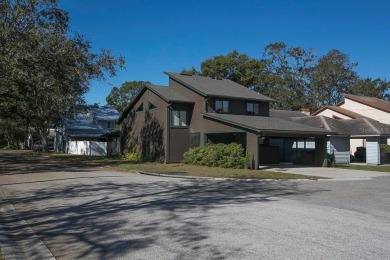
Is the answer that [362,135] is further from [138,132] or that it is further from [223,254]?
[223,254]

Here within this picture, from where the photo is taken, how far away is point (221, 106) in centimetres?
3188

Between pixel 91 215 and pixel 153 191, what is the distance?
473cm

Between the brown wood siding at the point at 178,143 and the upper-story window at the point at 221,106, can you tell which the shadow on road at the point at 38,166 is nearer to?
the brown wood siding at the point at 178,143

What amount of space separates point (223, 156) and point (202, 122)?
5.11m

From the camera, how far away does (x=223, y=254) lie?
6277mm

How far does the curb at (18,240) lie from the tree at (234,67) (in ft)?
176

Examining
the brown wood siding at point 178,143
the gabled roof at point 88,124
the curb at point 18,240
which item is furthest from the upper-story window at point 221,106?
the gabled roof at point 88,124

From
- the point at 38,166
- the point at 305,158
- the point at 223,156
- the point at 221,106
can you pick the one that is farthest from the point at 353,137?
the point at 38,166

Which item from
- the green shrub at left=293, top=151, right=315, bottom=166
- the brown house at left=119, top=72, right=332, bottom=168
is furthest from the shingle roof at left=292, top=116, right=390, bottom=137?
the brown house at left=119, top=72, right=332, bottom=168

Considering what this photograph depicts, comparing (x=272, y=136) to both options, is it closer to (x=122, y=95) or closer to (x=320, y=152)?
(x=320, y=152)

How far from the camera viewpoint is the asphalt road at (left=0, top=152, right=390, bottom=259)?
6547 mm

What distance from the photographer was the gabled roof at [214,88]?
103ft

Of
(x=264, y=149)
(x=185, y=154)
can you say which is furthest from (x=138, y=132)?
(x=264, y=149)

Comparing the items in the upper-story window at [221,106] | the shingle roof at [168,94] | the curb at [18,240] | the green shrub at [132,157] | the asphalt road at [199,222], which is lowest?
the curb at [18,240]
